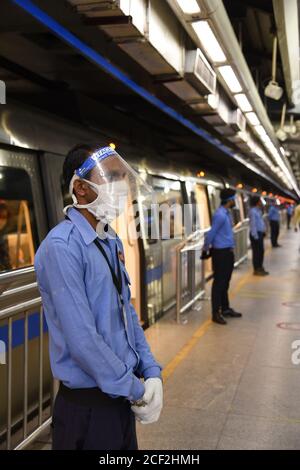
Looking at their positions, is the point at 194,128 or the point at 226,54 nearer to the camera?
the point at 226,54

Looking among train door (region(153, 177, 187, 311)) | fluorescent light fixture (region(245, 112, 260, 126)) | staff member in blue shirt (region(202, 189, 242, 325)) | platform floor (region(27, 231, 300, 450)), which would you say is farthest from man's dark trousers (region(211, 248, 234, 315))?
fluorescent light fixture (region(245, 112, 260, 126))

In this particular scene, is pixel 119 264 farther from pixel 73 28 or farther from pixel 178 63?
pixel 178 63

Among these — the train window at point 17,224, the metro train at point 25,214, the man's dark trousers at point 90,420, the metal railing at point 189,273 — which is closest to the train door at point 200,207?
the metal railing at point 189,273

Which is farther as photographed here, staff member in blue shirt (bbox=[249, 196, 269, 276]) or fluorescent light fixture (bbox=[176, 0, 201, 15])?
staff member in blue shirt (bbox=[249, 196, 269, 276])

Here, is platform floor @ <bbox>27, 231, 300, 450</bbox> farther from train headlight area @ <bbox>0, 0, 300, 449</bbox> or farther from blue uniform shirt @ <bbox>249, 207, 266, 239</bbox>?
blue uniform shirt @ <bbox>249, 207, 266, 239</bbox>

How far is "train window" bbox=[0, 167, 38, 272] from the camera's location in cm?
355

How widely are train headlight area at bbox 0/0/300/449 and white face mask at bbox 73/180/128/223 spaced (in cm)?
Answer: 3

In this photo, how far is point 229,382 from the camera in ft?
13.3

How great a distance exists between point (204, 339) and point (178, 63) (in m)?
2.89

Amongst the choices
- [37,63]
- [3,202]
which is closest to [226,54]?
[37,63]

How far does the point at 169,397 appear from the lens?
377 cm

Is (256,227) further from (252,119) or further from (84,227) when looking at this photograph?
(84,227)
